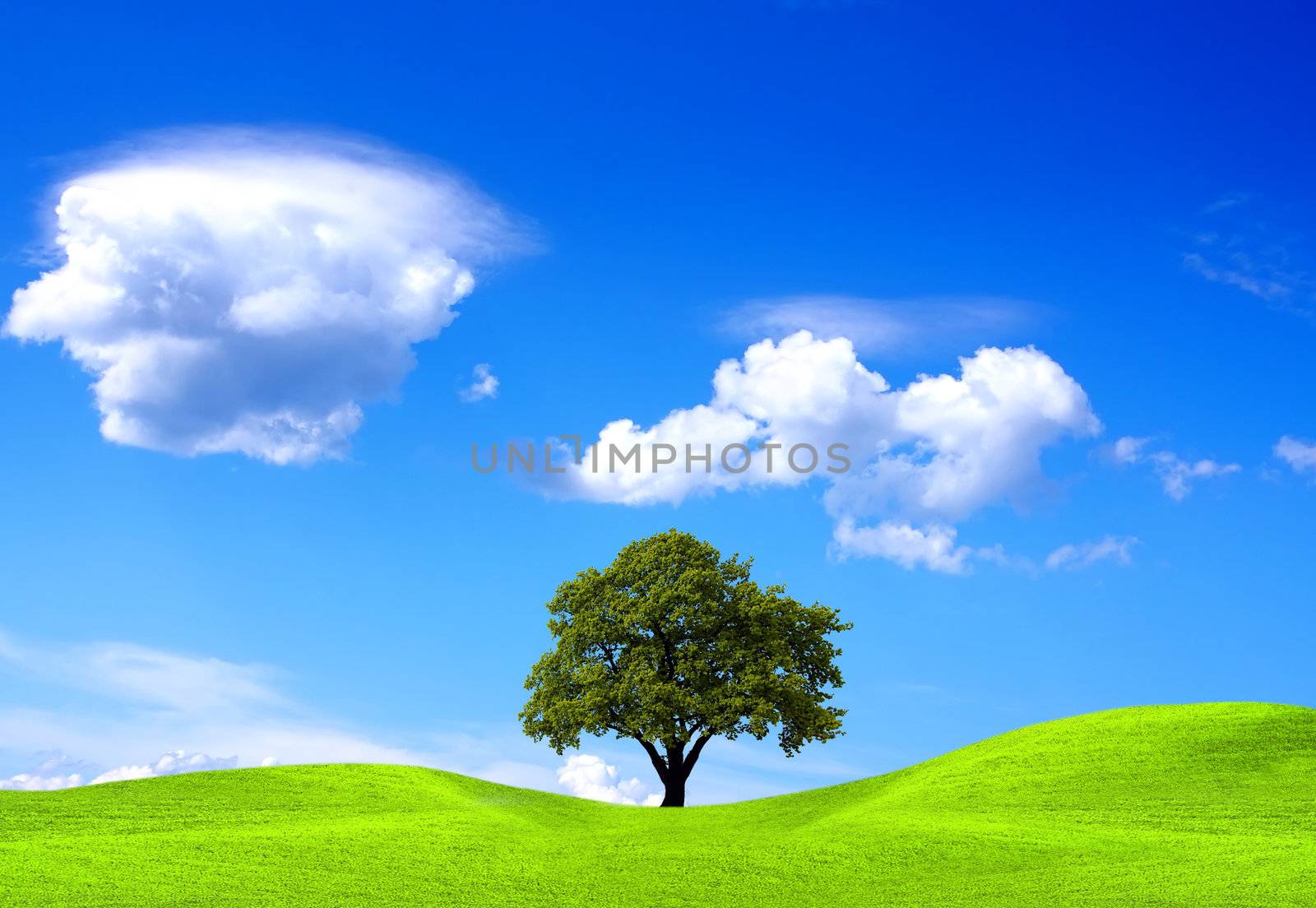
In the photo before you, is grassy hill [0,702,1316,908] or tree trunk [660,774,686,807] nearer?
grassy hill [0,702,1316,908]

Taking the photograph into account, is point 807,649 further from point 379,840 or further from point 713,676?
point 379,840

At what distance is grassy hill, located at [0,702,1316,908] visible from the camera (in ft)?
92.8

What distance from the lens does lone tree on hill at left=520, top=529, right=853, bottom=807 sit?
47.7m

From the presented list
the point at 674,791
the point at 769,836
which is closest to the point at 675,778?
the point at 674,791

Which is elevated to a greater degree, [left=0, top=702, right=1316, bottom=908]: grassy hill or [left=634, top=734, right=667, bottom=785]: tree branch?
[left=634, top=734, right=667, bottom=785]: tree branch

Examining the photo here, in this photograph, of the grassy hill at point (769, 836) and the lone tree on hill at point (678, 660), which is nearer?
the grassy hill at point (769, 836)

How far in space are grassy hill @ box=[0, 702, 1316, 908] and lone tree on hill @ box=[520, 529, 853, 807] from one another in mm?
3354

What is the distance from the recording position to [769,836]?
3494 cm

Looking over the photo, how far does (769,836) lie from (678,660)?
47.4 ft

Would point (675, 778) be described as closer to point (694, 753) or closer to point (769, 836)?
point (694, 753)

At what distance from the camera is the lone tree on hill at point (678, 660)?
1877 inches

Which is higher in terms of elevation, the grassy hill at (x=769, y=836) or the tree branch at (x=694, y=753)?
the tree branch at (x=694, y=753)

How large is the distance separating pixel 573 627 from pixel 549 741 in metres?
5.17

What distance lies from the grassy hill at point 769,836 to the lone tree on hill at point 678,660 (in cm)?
335
